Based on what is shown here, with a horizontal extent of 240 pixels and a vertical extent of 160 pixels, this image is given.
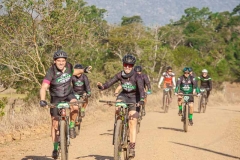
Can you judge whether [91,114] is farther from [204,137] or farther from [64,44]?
[204,137]

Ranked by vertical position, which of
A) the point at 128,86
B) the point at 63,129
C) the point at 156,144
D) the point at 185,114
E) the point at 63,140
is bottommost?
the point at 156,144

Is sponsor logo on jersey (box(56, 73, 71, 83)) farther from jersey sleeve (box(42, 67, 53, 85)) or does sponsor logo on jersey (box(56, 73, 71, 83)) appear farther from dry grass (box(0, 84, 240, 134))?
dry grass (box(0, 84, 240, 134))

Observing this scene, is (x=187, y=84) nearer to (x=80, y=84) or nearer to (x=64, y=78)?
(x=80, y=84)

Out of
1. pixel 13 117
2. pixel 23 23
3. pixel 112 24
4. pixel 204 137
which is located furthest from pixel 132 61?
pixel 112 24

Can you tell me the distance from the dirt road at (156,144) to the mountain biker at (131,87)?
1.15 m

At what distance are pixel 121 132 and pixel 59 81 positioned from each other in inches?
59.4

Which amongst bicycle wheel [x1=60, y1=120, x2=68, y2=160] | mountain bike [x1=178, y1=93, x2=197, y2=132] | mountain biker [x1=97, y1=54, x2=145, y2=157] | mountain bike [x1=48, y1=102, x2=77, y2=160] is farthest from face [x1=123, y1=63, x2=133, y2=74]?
mountain bike [x1=178, y1=93, x2=197, y2=132]

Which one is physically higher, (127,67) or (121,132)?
(127,67)

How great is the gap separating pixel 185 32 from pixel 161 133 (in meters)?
62.3

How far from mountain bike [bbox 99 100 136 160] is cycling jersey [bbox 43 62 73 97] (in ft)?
2.84

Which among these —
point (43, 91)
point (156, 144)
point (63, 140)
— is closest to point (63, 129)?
point (63, 140)

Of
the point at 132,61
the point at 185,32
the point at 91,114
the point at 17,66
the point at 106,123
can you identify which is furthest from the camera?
the point at 185,32

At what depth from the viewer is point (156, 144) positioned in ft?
37.7

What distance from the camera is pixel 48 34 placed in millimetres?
20094
